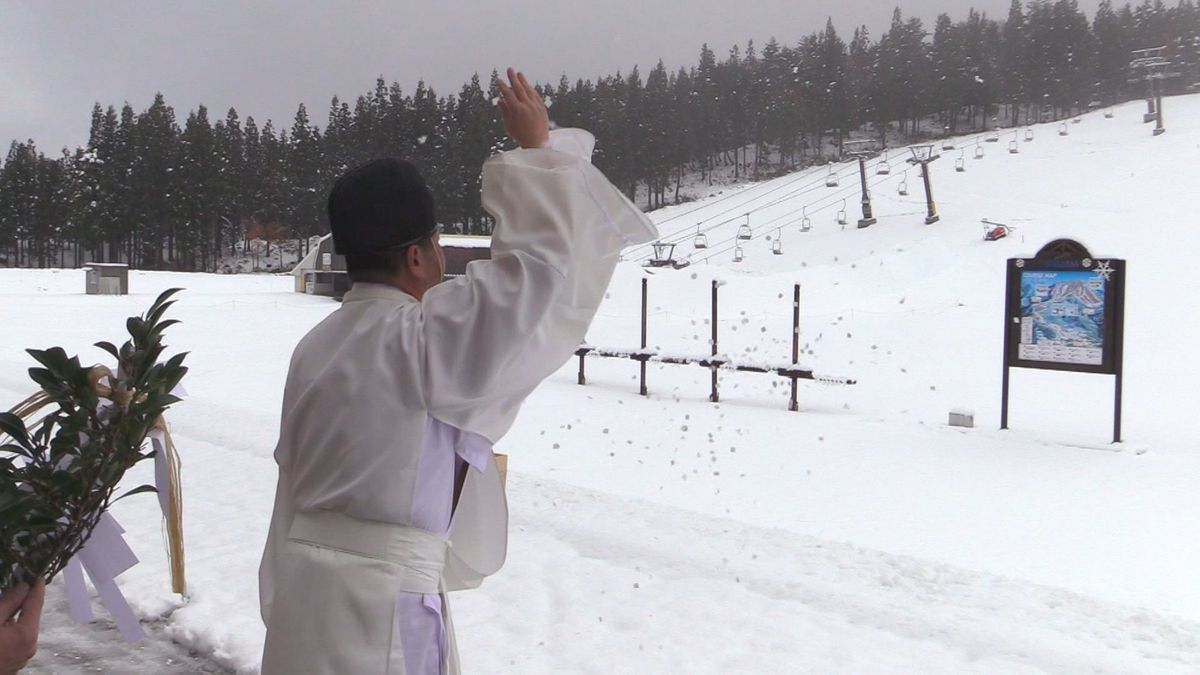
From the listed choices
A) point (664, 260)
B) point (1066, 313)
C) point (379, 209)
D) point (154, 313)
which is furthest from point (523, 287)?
point (664, 260)

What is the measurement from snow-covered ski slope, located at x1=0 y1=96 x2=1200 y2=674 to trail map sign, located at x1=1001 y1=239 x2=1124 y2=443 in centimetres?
74

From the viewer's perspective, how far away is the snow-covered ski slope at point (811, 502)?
4410 millimetres

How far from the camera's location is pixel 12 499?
1916 mm

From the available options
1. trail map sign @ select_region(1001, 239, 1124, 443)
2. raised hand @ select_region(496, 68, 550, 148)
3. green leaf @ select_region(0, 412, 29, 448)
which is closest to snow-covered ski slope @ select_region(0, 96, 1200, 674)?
trail map sign @ select_region(1001, 239, 1124, 443)

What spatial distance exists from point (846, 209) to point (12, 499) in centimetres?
3456

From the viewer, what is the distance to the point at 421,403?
161 cm

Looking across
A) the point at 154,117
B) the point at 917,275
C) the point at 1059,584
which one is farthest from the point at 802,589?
the point at 154,117

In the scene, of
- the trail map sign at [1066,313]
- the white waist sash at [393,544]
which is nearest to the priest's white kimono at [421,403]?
the white waist sash at [393,544]

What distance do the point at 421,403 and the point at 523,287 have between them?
269mm

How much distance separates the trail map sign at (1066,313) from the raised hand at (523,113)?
873 centimetres

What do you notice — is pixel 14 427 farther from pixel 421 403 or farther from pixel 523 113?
pixel 523 113

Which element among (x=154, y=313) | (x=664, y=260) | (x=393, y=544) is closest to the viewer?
(x=393, y=544)

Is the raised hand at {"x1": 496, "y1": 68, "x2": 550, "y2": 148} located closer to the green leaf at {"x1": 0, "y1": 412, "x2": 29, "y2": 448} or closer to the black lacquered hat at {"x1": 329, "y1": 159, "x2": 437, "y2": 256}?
the black lacquered hat at {"x1": 329, "y1": 159, "x2": 437, "y2": 256}

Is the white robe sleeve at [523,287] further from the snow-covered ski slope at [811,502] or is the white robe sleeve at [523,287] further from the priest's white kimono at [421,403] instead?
the snow-covered ski slope at [811,502]
